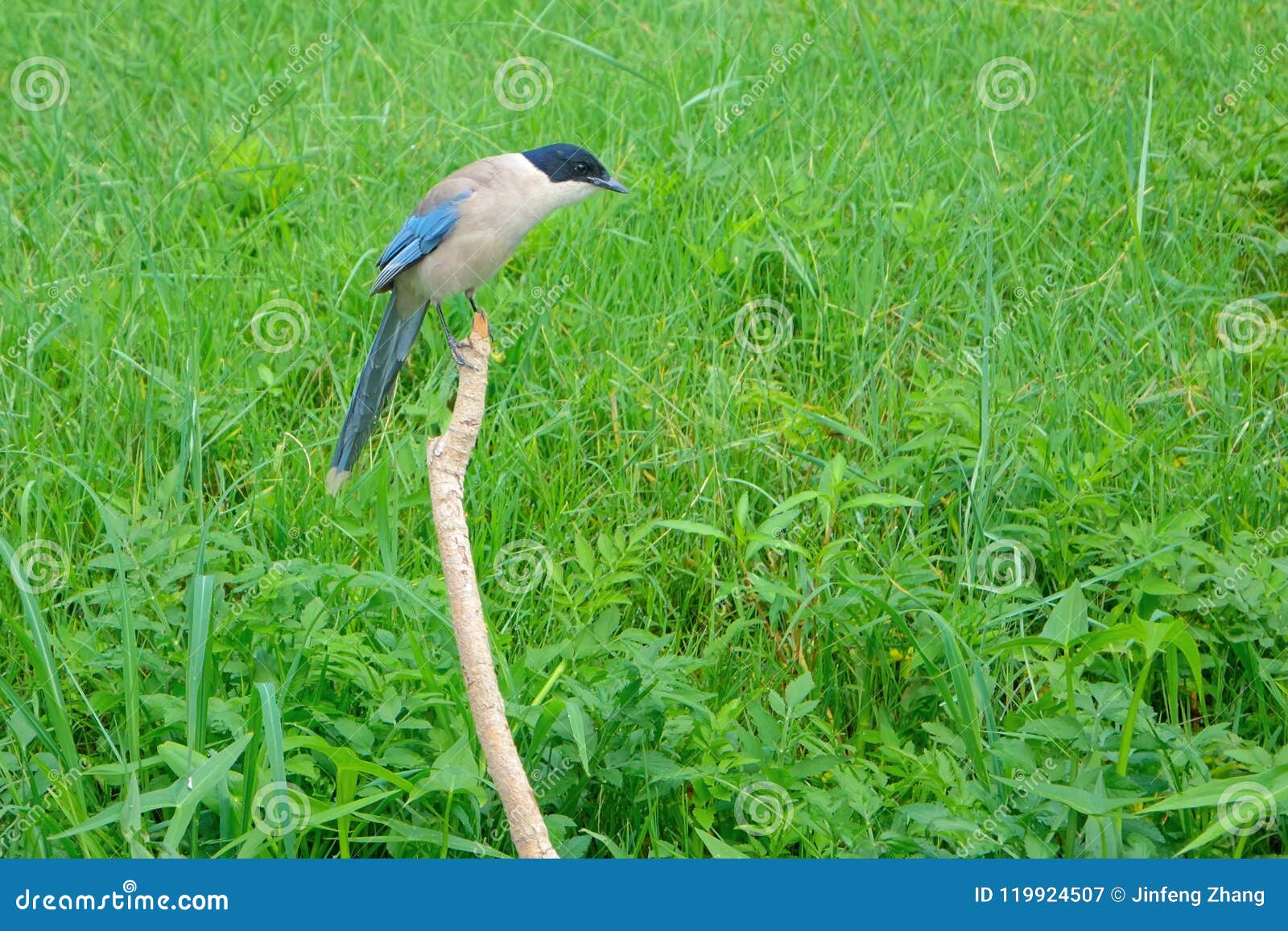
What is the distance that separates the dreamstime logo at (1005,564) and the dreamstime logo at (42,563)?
2728 mm

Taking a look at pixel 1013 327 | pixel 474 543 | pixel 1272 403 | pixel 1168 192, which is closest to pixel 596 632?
pixel 474 543

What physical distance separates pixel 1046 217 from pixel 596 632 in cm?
285

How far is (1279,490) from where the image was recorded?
4074 mm

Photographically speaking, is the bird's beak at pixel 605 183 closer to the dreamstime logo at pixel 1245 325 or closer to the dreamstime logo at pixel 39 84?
the dreamstime logo at pixel 1245 325

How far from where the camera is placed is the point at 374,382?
406 centimetres
